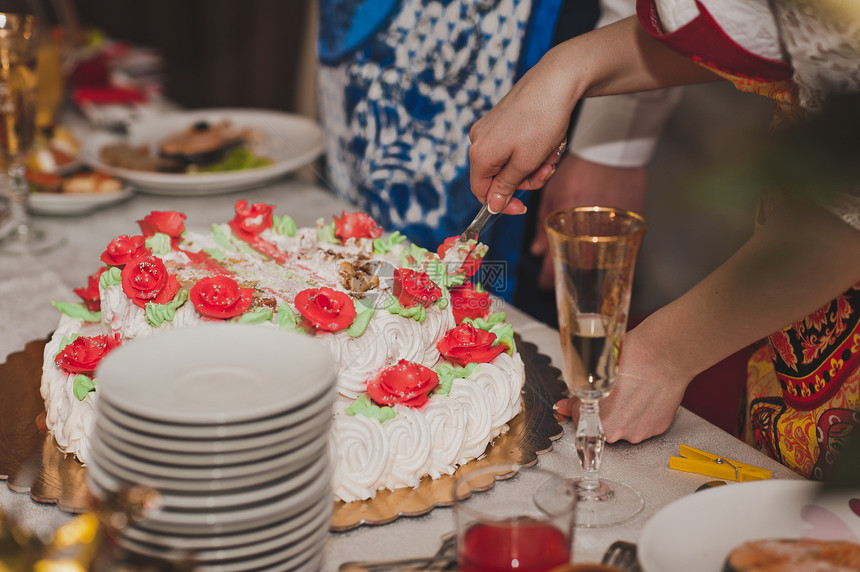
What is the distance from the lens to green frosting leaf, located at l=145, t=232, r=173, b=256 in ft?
4.59

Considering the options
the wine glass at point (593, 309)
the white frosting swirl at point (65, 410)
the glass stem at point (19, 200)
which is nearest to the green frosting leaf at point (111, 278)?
the white frosting swirl at point (65, 410)

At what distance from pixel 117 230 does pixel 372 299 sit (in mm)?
1112

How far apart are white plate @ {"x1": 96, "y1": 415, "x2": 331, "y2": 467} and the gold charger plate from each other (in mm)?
269

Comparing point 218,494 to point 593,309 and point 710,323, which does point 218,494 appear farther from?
point 710,323

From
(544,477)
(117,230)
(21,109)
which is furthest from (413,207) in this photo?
(544,477)

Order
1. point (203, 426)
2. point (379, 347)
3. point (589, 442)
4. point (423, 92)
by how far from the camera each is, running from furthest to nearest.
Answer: point (423, 92) < point (379, 347) < point (589, 442) < point (203, 426)

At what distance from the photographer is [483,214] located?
55.5 inches

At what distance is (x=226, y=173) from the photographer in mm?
2279

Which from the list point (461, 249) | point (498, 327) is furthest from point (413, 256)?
point (498, 327)

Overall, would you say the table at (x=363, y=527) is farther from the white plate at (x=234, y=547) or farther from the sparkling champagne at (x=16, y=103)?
the sparkling champagne at (x=16, y=103)

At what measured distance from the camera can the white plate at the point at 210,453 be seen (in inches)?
29.4

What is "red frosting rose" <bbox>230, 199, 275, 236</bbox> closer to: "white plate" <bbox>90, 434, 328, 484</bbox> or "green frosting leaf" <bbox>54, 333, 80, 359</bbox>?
"green frosting leaf" <bbox>54, 333, 80, 359</bbox>

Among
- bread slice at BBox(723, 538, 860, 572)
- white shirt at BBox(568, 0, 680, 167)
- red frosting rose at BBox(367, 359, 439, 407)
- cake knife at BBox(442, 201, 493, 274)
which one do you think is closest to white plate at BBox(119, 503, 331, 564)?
red frosting rose at BBox(367, 359, 439, 407)

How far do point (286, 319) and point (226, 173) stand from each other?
47.4 inches
